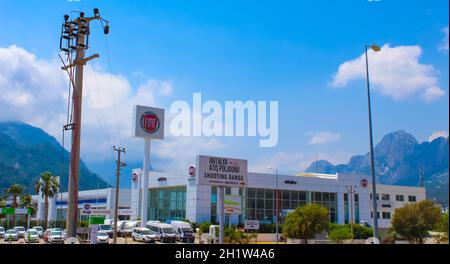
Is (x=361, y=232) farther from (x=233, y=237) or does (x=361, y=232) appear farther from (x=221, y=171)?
(x=221, y=171)

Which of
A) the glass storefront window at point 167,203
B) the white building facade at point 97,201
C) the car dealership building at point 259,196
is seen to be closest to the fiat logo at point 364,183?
the car dealership building at point 259,196

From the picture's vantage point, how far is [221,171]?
144 feet

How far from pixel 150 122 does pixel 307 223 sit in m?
27.3

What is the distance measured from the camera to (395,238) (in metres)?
56.7

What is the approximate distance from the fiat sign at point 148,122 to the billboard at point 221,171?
2782 centimetres

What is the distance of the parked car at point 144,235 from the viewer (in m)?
56.2

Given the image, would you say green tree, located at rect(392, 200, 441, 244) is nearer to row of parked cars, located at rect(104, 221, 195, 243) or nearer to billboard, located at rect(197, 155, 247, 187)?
billboard, located at rect(197, 155, 247, 187)

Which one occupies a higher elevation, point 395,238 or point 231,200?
point 231,200

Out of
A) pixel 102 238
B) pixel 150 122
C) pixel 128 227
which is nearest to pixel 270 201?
pixel 128 227

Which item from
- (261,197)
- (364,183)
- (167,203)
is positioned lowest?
(167,203)
